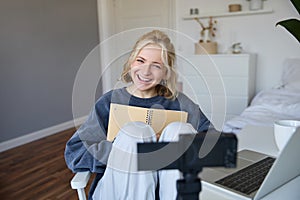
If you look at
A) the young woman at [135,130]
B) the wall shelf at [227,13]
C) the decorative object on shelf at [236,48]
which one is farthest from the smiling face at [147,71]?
the wall shelf at [227,13]

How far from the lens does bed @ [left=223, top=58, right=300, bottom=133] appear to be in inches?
77.1

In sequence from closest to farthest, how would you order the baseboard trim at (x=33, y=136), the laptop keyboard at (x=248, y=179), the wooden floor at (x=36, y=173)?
1. the laptop keyboard at (x=248, y=179)
2. the wooden floor at (x=36, y=173)
3. the baseboard trim at (x=33, y=136)

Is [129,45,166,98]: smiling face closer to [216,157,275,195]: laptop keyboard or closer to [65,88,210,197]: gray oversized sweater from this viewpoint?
[65,88,210,197]: gray oversized sweater

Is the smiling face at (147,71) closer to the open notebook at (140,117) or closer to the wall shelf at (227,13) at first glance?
the open notebook at (140,117)

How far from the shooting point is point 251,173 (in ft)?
2.68

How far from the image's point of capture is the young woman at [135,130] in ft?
2.81

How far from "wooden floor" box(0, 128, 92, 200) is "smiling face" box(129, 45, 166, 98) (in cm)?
117

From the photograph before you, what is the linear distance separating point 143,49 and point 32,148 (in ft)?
7.56

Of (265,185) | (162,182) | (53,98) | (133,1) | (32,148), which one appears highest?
(133,1)

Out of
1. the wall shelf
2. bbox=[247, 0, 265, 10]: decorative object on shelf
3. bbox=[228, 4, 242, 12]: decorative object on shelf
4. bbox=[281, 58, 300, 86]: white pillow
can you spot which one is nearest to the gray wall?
the wall shelf

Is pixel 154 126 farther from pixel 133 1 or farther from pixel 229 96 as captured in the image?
pixel 133 1

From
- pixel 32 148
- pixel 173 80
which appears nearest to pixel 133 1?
pixel 32 148

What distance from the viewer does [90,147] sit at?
102cm

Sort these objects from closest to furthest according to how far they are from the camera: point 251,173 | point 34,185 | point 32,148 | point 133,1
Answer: point 251,173 → point 34,185 → point 32,148 → point 133,1
